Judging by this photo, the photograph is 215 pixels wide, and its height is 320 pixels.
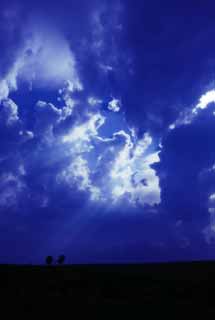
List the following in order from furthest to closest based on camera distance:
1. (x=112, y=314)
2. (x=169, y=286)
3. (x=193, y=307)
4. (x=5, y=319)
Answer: (x=169, y=286), (x=193, y=307), (x=112, y=314), (x=5, y=319)

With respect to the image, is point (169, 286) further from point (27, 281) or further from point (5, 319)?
point (5, 319)

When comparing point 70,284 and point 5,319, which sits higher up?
point 70,284

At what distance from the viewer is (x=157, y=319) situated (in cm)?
2438

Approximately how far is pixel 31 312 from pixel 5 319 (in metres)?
2.38

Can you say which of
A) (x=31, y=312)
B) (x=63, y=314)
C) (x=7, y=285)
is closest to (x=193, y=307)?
(x=63, y=314)

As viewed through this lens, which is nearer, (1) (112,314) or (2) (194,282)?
(1) (112,314)

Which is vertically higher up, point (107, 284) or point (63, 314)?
point (107, 284)

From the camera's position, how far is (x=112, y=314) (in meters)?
25.8

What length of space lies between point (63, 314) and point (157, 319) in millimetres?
5902

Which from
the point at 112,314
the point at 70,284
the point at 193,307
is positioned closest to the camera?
the point at 112,314

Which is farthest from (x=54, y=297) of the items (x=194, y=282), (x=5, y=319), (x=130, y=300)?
(x=194, y=282)

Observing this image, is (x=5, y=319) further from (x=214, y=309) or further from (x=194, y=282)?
(x=194, y=282)

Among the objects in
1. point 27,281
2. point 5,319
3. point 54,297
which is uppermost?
point 27,281

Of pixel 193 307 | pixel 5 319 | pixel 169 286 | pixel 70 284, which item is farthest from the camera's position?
pixel 70 284
